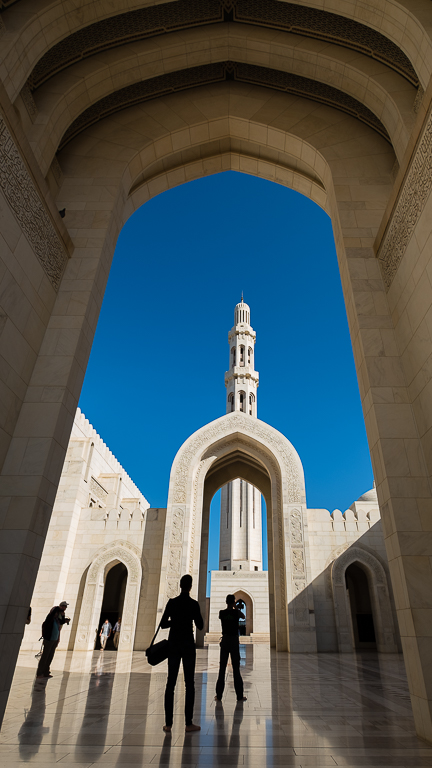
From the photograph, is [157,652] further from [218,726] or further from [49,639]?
[49,639]

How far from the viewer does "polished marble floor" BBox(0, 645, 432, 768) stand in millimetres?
2506

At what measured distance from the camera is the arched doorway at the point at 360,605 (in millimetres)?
16062

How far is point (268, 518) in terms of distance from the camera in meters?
15.3

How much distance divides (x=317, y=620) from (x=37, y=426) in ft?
37.6

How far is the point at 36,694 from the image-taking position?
463 centimetres

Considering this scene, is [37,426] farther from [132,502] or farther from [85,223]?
[132,502]

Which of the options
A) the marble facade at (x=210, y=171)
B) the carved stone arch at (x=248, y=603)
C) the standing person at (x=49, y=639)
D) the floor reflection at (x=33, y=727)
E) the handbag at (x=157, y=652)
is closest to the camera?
the floor reflection at (x=33, y=727)

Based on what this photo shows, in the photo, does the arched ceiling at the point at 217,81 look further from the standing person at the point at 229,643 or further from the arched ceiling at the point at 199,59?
the standing person at the point at 229,643

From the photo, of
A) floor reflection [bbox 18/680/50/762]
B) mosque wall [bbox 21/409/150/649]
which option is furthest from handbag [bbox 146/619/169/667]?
mosque wall [bbox 21/409/150/649]

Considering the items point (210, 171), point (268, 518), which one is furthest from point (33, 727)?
point (268, 518)

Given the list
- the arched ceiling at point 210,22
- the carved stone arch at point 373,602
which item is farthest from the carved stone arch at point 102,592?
the arched ceiling at point 210,22

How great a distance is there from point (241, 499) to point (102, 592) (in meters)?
15.7

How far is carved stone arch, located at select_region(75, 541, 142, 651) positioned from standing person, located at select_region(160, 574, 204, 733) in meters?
10.8

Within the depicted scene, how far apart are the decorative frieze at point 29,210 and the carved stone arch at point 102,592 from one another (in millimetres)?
10776
